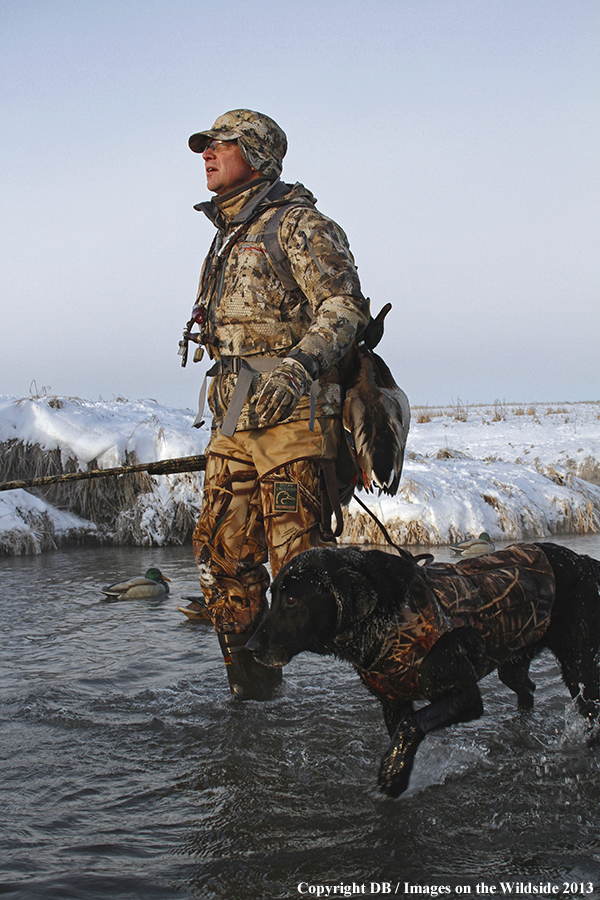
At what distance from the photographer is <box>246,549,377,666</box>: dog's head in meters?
2.43

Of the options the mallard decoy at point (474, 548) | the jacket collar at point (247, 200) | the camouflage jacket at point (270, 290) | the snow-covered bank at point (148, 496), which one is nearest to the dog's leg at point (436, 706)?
the camouflage jacket at point (270, 290)

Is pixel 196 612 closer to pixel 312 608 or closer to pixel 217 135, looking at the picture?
pixel 312 608

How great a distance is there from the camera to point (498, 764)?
2.79 meters

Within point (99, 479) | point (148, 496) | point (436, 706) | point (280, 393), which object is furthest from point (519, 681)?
point (99, 479)

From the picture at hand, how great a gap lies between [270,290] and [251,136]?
2.57 feet

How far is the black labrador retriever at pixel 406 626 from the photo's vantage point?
95.2 inches

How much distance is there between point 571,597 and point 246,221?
7.25 feet

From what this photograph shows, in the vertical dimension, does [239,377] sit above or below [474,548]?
above

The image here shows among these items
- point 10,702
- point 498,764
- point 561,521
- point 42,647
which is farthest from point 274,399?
point 561,521

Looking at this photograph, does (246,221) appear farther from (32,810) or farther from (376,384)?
(32,810)

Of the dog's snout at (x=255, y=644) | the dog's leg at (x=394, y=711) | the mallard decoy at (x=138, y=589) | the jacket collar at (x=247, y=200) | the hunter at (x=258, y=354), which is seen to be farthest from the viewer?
the mallard decoy at (x=138, y=589)

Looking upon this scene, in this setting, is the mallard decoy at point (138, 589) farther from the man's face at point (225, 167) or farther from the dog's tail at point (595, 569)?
the dog's tail at point (595, 569)

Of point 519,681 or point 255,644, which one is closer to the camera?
point 255,644

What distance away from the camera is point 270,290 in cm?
320
